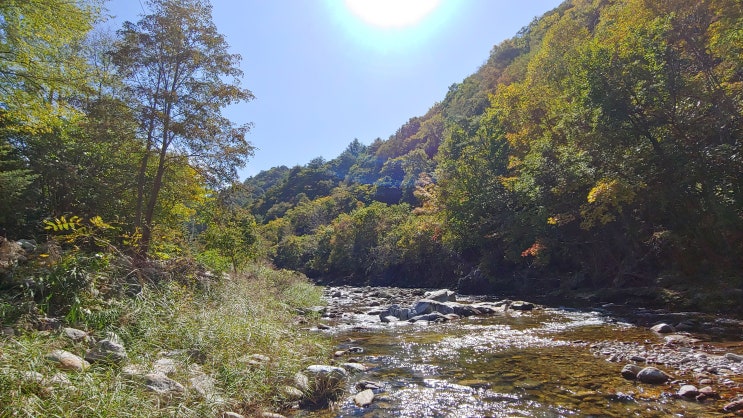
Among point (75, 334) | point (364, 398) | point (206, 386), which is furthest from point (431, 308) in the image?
point (75, 334)

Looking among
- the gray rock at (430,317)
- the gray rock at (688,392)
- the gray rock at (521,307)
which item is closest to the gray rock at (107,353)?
the gray rock at (688,392)

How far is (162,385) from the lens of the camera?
16.5ft

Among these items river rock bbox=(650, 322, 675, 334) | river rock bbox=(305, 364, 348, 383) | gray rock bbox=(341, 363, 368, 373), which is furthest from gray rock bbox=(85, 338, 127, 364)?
river rock bbox=(650, 322, 675, 334)

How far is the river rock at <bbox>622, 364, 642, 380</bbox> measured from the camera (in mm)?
6833

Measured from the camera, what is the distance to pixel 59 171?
1268 cm

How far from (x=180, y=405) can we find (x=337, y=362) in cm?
458

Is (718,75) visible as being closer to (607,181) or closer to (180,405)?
(607,181)

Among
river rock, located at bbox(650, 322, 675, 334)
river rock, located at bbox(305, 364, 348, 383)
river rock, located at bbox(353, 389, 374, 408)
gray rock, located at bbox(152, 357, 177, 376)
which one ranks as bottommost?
river rock, located at bbox(353, 389, 374, 408)

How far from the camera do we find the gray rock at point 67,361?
4.84 m

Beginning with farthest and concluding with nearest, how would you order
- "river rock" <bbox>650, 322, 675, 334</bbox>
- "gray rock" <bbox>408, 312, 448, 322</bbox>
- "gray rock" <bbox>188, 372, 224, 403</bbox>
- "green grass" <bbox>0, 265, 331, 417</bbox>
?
"gray rock" <bbox>408, 312, 448, 322</bbox>, "river rock" <bbox>650, 322, 675, 334</bbox>, "gray rock" <bbox>188, 372, 224, 403</bbox>, "green grass" <bbox>0, 265, 331, 417</bbox>

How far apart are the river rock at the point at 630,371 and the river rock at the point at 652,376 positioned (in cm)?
13

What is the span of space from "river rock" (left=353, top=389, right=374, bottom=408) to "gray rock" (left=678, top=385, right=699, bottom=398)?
4850mm

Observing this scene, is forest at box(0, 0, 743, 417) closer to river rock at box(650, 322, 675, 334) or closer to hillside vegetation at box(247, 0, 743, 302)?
hillside vegetation at box(247, 0, 743, 302)

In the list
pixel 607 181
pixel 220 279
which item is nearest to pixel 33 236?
pixel 220 279
